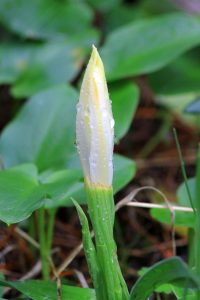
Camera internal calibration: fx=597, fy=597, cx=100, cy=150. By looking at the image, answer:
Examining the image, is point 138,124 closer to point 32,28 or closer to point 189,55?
point 189,55

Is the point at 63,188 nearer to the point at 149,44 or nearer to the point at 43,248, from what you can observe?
the point at 43,248

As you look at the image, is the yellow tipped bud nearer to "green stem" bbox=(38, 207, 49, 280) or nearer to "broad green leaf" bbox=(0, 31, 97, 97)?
"green stem" bbox=(38, 207, 49, 280)

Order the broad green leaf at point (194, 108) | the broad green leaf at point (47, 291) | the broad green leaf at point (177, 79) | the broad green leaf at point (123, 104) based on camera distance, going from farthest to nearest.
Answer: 1. the broad green leaf at point (177, 79)
2. the broad green leaf at point (123, 104)
3. the broad green leaf at point (194, 108)
4. the broad green leaf at point (47, 291)

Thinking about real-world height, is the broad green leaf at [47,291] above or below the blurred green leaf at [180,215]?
below

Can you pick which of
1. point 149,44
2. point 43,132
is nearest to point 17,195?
point 43,132

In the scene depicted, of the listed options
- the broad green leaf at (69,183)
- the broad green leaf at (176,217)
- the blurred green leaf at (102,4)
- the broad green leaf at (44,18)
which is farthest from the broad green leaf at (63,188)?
the blurred green leaf at (102,4)

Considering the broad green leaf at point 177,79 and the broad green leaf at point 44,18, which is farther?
the broad green leaf at point 44,18

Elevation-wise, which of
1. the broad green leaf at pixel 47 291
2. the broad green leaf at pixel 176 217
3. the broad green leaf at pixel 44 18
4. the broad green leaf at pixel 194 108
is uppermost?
the broad green leaf at pixel 44 18

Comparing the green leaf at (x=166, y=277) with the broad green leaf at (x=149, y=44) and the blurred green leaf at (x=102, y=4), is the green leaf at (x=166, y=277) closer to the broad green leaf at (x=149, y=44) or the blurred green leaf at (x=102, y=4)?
the broad green leaf at (x=149, y=44)
